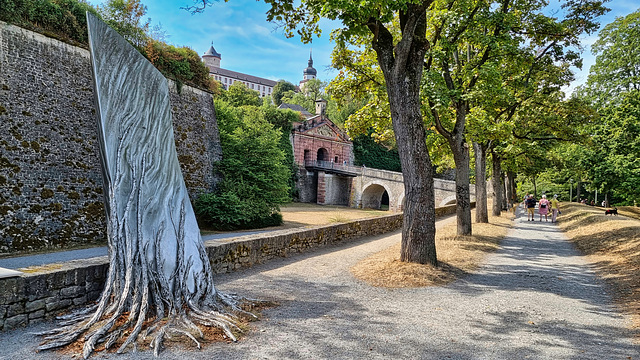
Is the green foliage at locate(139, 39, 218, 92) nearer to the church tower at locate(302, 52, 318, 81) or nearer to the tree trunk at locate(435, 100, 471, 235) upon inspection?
the tree trunk at locate(435, 100, 471, 235)

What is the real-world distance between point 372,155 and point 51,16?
127ft

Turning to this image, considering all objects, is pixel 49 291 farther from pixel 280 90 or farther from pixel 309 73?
pixel 309 73

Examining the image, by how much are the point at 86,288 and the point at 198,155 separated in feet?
51.5

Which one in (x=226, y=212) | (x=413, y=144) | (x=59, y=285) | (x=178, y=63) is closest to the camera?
(x=59, y=285)

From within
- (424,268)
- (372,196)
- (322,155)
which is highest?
(322,155)

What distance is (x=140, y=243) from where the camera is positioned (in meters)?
4.62

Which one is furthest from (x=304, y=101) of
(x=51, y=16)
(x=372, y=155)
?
(x=51, y=16)

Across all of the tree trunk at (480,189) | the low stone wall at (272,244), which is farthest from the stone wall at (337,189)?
the low stone wall at (272,244)

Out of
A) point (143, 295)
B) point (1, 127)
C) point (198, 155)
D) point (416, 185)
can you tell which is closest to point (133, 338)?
point (143, 295)

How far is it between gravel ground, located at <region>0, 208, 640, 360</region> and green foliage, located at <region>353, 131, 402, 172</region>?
4119cm

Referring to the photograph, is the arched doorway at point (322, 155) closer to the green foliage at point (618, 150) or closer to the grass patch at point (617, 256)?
the green foliage at point (618, 150)

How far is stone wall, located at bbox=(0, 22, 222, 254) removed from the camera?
11602mm

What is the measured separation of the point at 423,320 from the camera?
4547 mm

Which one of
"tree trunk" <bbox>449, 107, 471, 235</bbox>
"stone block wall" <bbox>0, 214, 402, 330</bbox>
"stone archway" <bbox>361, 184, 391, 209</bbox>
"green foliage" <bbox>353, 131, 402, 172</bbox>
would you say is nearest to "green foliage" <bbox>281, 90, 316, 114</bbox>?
"green foliage" <bbox>353, 131, 402, 172</bbox>
